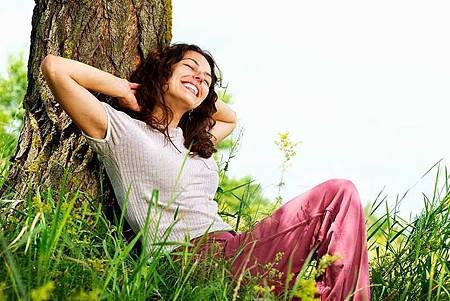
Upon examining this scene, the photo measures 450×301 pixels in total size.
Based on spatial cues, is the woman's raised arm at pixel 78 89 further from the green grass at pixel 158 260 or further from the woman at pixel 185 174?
the green grass at pixel 158 260

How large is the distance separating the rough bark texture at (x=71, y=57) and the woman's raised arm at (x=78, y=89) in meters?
0.26

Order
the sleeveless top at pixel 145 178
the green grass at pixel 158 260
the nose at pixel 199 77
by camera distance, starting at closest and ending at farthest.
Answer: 1. the green grass at pixel 158 260
2. the sleeveless top at pixel 145 178
3. the nose at pixel 199 77

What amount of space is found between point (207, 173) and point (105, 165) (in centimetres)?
48

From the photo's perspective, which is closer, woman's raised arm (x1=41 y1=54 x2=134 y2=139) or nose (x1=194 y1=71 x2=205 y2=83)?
woman's raised arm (x1=41 y1=54 x2=134 y2=139)

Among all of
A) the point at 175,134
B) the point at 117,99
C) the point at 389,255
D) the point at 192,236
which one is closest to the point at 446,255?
the point at 389,255

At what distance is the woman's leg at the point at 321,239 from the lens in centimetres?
310

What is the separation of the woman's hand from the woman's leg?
759 millimetres

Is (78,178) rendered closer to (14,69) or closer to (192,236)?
(192,236)

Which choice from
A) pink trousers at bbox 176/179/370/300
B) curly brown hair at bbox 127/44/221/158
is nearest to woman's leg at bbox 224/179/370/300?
pink trousers at bbox 176/179/370/300

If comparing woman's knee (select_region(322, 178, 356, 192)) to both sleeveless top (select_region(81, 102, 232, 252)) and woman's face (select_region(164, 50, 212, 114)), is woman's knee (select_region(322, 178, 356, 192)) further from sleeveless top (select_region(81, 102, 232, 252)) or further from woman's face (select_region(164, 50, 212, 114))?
woman's face (select_region(164, 50, 212, 114))

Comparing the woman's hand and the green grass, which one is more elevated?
the woman's hand

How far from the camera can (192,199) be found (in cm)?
364

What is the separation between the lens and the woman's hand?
145 inches

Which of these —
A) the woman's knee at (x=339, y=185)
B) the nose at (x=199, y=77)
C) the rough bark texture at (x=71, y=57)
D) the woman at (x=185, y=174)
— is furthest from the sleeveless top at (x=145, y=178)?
the woman's knee at (x=339, y=185)
